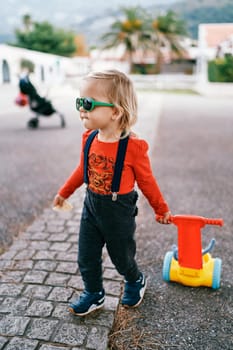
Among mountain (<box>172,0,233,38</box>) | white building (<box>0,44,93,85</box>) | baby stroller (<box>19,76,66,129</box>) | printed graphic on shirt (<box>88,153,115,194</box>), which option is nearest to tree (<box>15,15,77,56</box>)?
white building (<box>0,44,93,85</box>)

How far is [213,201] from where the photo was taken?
4391mm

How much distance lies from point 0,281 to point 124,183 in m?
1.21

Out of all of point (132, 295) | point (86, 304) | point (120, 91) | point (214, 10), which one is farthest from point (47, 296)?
point (214, 10)

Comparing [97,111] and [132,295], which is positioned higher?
[97,111]

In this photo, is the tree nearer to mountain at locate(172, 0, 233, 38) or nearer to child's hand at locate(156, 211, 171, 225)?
mountain at locate(172, 0, 233, 38)

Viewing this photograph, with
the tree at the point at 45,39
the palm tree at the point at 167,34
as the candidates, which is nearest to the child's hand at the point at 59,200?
the tree at the point at 45,39

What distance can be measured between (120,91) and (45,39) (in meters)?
39.7

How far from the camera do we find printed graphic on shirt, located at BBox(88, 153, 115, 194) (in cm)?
204

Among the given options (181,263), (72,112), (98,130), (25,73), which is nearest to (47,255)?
(181,263)

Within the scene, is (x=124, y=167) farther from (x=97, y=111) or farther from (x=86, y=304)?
(x=86, y=304)

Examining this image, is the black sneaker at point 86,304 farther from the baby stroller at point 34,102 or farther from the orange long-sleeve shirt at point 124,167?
the baby stroller at point 34,102

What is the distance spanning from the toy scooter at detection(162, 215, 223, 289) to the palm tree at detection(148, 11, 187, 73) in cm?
3593

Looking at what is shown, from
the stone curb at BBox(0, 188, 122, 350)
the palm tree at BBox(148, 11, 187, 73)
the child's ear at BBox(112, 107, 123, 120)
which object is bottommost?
the stone curb at BBox(0, 188, 122, 350)

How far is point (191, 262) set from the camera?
101 inches
